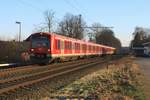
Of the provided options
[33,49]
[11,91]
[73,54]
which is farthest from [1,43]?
[11,91]

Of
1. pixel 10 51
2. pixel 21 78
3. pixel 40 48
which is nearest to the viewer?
pixel 21 78

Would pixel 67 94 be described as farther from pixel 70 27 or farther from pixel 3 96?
pixel 70 27

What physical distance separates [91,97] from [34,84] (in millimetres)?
6806

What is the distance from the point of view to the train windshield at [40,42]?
123 ft

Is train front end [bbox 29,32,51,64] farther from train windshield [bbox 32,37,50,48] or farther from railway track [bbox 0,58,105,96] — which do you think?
railway track [bbox 0,58,105,96]

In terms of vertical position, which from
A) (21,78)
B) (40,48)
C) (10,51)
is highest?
(40,48)

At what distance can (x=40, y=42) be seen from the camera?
37.9 metres

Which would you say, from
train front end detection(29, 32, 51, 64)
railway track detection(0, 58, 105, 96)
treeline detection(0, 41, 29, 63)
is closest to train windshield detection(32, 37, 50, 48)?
train front end detection(29, 32, 51, 64)

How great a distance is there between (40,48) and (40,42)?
0.72 metres

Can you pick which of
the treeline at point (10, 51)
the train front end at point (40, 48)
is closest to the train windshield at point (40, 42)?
the train front end at point (40, 48)

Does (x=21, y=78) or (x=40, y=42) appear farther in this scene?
(x=40, y=42)

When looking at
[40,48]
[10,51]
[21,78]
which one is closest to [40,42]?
[40,48]

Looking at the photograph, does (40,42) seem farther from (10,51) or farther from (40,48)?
(10,51)

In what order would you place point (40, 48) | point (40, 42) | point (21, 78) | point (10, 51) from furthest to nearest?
point (10, 51) < point (40, 42) < point (40, 48) < point (21, 78)
